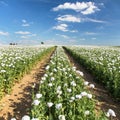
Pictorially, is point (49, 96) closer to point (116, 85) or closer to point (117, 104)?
point (117, 104)

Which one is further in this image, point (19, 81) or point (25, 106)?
point (19, 81)

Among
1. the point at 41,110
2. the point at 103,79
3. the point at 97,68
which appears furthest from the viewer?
the point at 97,68

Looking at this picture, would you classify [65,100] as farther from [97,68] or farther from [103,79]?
[97,68]

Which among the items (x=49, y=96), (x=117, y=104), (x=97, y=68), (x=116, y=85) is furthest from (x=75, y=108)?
(x=97, y=68)

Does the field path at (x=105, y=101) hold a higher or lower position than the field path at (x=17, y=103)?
lower

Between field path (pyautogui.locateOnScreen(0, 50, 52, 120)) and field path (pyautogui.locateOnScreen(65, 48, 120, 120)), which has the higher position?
field path (pyautogui.locateOnScreen(0, 50, 52, 120))

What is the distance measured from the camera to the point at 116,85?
1015cm

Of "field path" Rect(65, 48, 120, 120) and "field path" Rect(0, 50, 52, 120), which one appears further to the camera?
"field path" Rect(65, 48, 120, 120)

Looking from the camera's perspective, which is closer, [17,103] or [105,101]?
[17,103]

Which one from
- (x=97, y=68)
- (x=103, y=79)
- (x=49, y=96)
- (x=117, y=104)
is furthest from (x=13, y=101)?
(x=97, y=68)

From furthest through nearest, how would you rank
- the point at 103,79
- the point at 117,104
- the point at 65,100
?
the point at 103,79
the point at 117,104
the point at 65,100

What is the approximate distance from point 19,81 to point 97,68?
5.01 m

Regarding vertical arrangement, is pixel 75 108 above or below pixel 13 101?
above

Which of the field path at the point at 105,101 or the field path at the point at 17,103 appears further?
the field path at the point at 105,101
